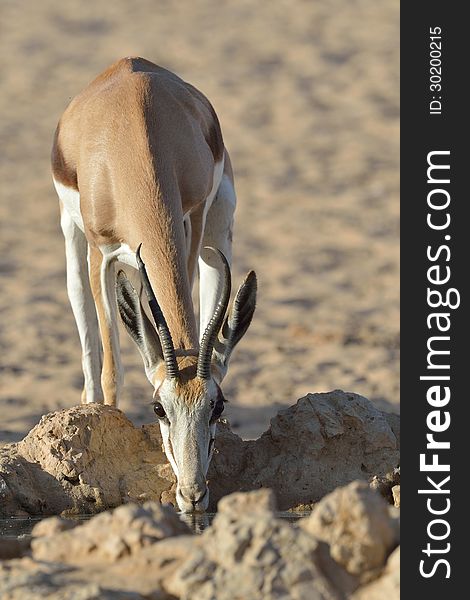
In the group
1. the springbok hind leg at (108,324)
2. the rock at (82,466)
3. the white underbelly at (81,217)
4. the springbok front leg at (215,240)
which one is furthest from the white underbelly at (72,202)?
the rock at (82,466)

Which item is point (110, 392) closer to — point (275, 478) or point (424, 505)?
point (275, 478)

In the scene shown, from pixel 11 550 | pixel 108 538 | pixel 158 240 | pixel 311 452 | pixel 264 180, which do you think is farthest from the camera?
pixel 264 180

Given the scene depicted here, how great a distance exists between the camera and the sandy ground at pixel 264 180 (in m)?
12.2

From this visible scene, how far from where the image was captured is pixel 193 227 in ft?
26.6

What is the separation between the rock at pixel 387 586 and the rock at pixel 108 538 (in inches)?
25.0

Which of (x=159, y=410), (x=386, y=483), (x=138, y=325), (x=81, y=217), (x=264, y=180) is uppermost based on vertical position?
(x=264, y=180)

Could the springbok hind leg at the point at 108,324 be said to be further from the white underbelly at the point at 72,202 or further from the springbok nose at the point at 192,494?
the springbok nose at the point at 192,494

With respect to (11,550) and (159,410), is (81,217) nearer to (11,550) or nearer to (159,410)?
(159,410)

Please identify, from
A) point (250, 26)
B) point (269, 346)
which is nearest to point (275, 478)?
point (269, 346)

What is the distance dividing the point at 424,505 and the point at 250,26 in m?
24.5

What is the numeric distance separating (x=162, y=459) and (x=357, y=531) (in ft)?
11.0

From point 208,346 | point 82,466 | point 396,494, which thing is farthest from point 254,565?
point 82,466

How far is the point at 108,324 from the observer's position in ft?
26.6

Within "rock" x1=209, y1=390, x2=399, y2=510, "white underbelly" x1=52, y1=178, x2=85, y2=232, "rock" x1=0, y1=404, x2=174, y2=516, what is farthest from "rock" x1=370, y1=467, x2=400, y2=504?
"white underbelly" x1=52, y1=178, x2=85, y2=232
